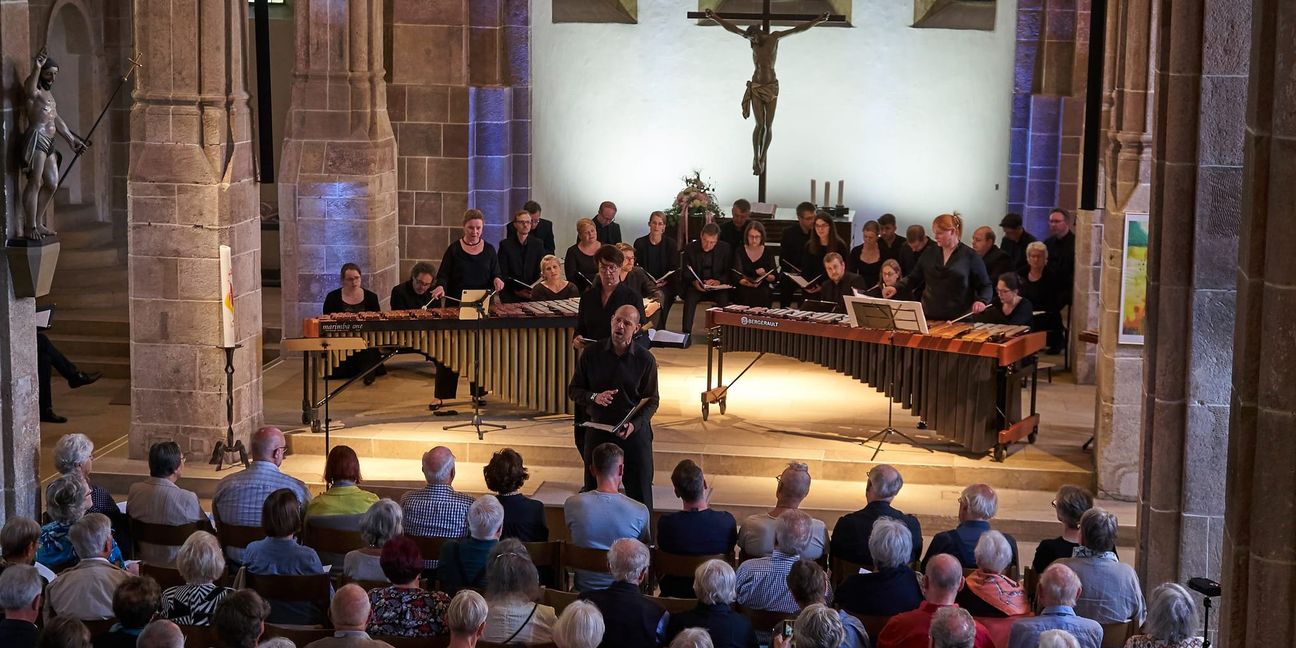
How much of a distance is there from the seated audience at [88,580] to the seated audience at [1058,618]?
3.44 m

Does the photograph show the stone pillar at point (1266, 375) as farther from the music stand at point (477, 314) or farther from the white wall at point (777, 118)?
the white wall at point (777, 118)

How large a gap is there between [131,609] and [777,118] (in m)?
13.7

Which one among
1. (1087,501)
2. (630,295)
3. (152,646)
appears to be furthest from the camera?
(630,295)

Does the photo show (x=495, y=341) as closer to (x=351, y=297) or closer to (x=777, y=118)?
(x=351, y=297)

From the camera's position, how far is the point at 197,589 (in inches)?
266

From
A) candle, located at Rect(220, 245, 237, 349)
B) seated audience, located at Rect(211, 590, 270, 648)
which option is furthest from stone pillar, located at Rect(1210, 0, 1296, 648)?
candle, located at Rect(220, 245, 237, 349)

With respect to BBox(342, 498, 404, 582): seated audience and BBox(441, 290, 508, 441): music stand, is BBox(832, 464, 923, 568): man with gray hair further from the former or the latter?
BBox(441, 290, 508, 441): music stand

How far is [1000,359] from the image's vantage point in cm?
1126

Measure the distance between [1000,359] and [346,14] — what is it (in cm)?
624

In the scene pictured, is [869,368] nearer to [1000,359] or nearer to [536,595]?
[1000,359]

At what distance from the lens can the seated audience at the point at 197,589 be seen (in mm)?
6711

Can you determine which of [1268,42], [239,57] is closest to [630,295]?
[239,57]

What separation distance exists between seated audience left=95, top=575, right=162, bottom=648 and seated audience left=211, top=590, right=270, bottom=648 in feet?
1.50

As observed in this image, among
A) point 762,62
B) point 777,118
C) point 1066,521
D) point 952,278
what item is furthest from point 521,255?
point 1066,521
